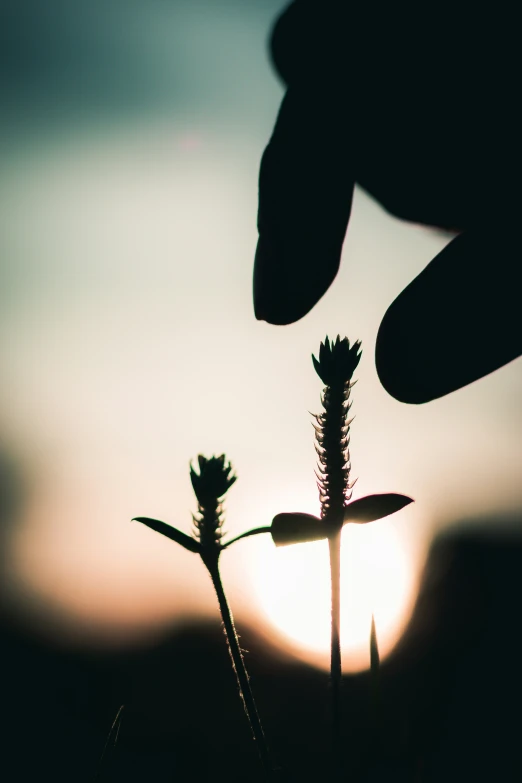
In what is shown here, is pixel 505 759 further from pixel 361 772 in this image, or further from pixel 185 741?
pixel 185 741

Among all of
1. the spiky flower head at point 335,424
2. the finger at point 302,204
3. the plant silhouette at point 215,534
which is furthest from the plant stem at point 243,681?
the finger at point 302,204

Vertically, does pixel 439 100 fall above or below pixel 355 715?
above

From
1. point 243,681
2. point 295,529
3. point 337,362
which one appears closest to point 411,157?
point 337,362

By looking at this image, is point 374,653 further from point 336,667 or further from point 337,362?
point 337,362

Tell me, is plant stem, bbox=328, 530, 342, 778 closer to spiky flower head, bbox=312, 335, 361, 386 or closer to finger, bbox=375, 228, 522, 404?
spiky flower head, bbox=312, 335, 361, 386

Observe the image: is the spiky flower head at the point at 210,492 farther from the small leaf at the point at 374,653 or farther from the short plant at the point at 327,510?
the small leaf at the point at 374,653

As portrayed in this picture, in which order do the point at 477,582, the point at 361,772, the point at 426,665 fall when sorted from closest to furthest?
the point at 361,772 < the point at 426,665 < the point at 477,582

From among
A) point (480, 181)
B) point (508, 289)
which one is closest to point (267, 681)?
point (508, 289)
